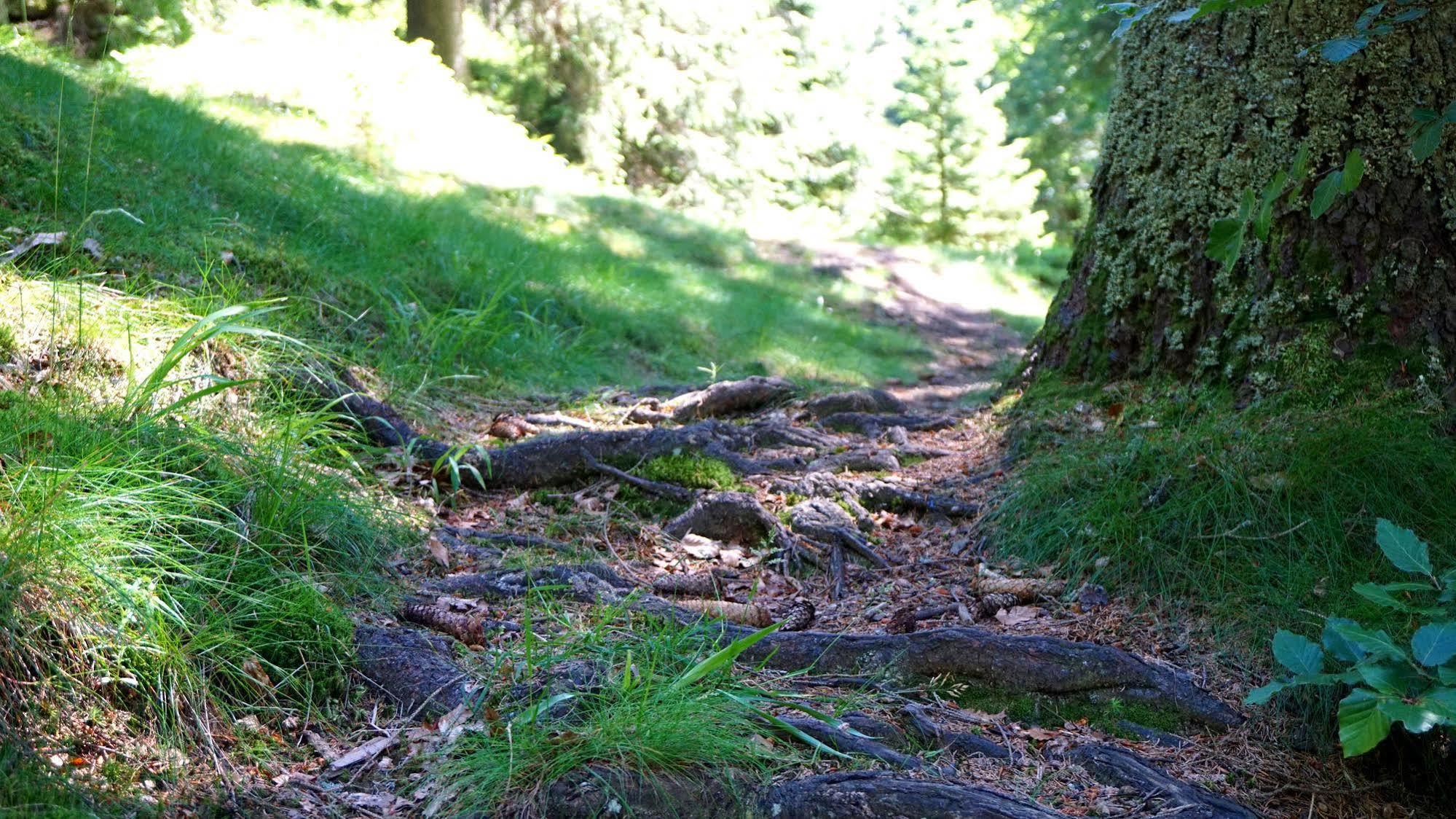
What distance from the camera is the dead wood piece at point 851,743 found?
7.87 ft

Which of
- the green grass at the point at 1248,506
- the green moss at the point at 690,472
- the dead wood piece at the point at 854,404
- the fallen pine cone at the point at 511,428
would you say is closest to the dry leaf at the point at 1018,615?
the green grass at the point at 1248,506

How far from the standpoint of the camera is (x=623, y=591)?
131 inches

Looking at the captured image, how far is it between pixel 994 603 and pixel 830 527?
740mm

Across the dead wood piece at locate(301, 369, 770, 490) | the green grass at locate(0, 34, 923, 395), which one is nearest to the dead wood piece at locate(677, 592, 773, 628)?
the dead wood piece at locate(301, 369, 770, 490)

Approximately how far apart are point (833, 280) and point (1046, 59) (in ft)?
25.2

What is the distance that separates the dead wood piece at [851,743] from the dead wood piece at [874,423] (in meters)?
2.89

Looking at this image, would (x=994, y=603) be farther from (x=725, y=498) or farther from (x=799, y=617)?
(x=725, y=498)

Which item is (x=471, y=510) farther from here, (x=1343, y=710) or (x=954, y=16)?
(x=954, y=16)

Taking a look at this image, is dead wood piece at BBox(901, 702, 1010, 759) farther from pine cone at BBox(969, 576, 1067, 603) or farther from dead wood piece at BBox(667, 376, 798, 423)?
dead wood piece at BBox(667, 376, 798, 423)

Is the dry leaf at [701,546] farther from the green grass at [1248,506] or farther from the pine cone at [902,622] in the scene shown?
the green grass at [1248,506]

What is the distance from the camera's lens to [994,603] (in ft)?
11.0

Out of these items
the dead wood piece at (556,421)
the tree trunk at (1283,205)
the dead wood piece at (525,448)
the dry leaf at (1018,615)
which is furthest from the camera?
the dead wood piece at (556,421)

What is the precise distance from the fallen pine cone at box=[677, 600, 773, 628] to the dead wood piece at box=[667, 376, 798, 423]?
210cm

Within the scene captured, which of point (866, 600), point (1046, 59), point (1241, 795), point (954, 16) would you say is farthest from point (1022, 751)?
point (954, 16)
